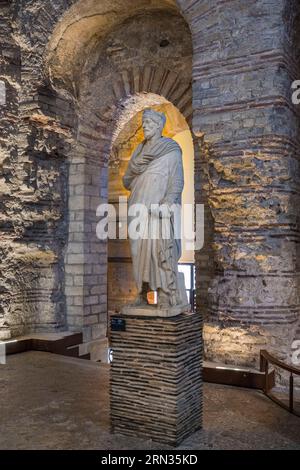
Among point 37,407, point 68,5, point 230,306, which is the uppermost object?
point 68,5

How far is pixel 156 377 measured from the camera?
3.82 metres

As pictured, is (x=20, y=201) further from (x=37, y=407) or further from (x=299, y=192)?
(x=299, y=192)

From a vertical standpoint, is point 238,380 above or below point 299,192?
below

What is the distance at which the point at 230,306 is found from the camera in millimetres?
5742

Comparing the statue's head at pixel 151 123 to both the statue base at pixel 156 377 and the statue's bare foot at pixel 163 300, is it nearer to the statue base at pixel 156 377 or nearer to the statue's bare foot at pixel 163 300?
the statue's bare foot at pixel 163 300

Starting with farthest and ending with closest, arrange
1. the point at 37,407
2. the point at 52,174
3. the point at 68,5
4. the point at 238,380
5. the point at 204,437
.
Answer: the point at 52,174
the point at 68,5
the point at 238,380
the point at 37,407
the point at 204,437

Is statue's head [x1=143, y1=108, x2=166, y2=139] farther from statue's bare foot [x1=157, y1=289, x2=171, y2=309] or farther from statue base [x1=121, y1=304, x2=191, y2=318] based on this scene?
statue base [x1=121, y1=304, x2=191, y2=318]

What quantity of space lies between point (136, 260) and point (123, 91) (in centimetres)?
471

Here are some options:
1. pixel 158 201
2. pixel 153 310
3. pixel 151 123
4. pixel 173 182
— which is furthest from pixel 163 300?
pixel 151 123

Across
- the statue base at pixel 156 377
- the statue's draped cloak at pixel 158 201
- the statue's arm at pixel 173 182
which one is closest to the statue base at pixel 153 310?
the statue base at pixel 156 377

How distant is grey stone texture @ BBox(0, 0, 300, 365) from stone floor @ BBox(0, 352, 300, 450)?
3.34 ft

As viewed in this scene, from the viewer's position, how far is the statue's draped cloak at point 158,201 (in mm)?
4070

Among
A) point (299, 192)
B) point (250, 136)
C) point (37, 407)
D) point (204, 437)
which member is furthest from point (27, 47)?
point (204, 437)

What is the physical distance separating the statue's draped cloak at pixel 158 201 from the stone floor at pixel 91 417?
1.28m
